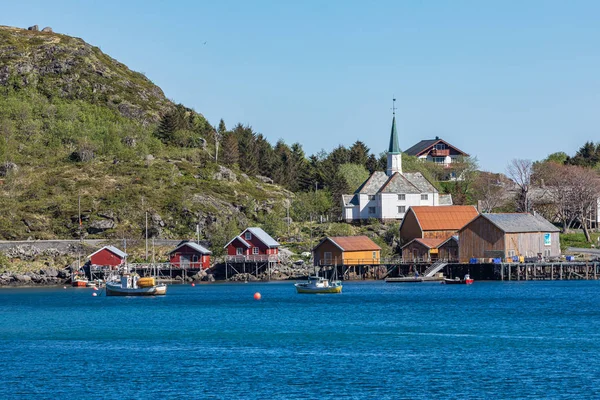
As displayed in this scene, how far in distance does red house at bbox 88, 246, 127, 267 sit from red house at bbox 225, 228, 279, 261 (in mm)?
12369

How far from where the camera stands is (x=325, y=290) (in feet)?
327

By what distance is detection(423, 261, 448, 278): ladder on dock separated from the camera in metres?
114

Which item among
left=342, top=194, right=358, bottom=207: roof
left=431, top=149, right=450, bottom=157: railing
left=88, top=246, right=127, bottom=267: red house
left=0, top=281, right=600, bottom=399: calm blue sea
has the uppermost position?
left=431, top=149, right=450, bottom=157: railing

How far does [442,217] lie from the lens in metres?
123

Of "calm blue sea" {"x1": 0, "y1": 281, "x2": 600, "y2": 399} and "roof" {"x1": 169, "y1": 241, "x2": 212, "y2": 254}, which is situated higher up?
"roof" {"x1": 169, "y1": 241, "x2": 212, "y2": 254}

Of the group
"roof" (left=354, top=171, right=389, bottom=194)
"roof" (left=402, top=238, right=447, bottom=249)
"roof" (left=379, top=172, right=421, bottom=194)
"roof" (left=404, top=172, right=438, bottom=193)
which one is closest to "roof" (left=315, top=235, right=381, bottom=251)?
"roof" (left=402, top=238, right=447, bottom=249)

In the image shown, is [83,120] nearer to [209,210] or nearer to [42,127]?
[42,127]

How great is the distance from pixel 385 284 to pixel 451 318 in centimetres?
3991

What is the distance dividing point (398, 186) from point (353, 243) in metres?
24.9

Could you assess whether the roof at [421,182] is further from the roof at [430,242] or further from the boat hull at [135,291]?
the boat hull at [135,291]

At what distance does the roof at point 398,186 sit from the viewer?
140 metres

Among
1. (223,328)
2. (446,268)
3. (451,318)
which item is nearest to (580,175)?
(446,268)

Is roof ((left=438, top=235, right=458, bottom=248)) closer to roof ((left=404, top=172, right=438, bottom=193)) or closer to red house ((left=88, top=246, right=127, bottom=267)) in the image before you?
roof ((left=404, top=172, right=438, bottom=193))

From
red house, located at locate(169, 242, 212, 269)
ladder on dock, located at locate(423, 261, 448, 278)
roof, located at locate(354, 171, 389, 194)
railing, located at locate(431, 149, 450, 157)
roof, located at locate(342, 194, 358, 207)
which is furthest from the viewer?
railing, located at locate(431, 149, 450, 157)
